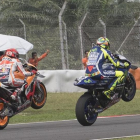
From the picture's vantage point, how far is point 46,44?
2127cm

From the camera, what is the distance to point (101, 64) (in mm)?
12492

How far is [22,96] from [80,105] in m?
1.92

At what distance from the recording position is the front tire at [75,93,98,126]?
1196 cm

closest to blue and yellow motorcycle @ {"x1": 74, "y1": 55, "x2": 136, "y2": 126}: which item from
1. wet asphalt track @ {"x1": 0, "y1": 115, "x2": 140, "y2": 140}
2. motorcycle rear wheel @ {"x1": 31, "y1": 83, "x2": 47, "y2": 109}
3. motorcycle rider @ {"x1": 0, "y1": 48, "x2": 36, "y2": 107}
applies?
wet asphalt track @ {"x1": 0, "y1": 115, "x2": 140, "y2": 140}

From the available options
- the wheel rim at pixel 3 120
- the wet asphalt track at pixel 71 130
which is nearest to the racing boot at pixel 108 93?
the wet asphalt track at pixel 71 130

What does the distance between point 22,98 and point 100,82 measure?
74.7 inches

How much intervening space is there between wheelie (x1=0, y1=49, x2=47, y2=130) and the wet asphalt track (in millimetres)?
394

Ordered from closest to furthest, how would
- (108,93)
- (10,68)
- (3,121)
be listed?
(3,121) → (108,93) → (10,68)

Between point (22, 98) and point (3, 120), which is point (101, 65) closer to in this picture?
point (22, 98)

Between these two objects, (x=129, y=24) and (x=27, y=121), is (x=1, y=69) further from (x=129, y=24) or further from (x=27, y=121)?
(x=129, y=24)

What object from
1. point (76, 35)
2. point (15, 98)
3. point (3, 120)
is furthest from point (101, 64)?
point (76, 35)

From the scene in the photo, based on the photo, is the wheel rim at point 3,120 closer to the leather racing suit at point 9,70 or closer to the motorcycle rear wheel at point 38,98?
the leather racing suit at point 9,70

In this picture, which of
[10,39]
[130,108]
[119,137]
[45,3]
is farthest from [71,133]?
[45,3]

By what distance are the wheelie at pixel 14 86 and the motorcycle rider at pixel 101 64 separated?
5.38 ft
